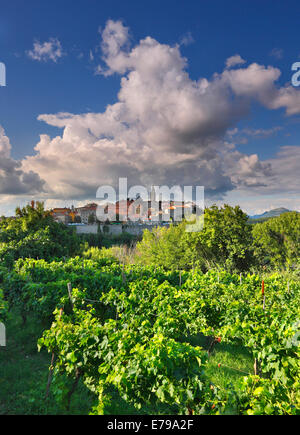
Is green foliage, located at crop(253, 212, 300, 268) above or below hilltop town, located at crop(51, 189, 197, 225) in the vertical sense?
below

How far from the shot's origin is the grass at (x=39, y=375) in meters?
3.92

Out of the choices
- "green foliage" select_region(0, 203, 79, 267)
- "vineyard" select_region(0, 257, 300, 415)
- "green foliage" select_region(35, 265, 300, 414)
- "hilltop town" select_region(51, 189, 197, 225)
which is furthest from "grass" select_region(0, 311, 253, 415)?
"hilltop town" select_region(51, 189, 197, 225)

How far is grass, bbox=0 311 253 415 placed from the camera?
12.9 feet

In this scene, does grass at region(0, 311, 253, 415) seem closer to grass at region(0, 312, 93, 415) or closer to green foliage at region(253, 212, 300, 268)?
grass at region(0, 312, 93, 415)

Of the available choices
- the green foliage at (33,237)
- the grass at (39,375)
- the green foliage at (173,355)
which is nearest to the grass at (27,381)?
the grass at (39,375)

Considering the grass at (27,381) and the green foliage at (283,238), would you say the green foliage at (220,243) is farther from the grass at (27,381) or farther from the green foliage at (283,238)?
the grass at (27,381)

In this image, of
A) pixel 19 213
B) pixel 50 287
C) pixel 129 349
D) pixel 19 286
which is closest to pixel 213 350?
pixel 129 349

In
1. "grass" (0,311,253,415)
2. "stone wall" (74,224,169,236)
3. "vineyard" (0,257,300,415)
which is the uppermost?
"stone wall" (74,224,169,236)

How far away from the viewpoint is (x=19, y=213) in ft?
45.6

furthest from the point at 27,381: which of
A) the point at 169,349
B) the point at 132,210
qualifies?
the point at 132,210

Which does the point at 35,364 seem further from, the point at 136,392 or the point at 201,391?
the point at 201,391

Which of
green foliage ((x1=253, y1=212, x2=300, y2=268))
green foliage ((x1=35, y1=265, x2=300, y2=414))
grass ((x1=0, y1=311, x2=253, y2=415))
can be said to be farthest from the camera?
green foliage ((x1=253, y1=212, x2=300, y2=268))

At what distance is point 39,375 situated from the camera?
4.93 meters

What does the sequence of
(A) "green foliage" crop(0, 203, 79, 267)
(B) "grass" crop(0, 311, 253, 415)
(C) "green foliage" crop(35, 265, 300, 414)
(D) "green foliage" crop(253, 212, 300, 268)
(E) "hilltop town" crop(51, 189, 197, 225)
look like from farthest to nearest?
(E) "hilltop town" crop(51, 189, 197, 225) → (D) "green foliage" crop(253, 212, 300, 268) → (A) "green foliage" crop(0, 203, 79, 267) → (B) "grass" crop(0, 311, 253, 415) → (C) "green foliage" crop(35, 265, 300, 414)
